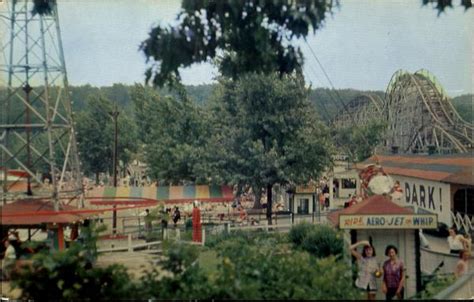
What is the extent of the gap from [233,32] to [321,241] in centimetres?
443

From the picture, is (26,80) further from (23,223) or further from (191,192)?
(191,192)

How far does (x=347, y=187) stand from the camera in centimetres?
1591

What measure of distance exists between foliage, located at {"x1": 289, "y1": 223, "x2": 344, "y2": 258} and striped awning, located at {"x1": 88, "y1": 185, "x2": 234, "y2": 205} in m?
1.65

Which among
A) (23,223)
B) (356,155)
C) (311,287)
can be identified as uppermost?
(356,155)

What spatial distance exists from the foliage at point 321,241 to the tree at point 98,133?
150 inches

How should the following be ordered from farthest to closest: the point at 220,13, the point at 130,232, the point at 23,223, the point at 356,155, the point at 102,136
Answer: the point at 356,155, the point at 102,136, the point at 130,232, the point at 23,223, the point at 220,13

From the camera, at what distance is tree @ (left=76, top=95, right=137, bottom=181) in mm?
11195

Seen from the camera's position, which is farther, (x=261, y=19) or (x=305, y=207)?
(x=305, y=207)

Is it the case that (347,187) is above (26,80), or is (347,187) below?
below

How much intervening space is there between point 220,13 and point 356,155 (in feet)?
37.1

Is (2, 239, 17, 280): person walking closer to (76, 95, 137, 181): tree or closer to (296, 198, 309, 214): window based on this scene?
(76, 95, 137, 181): tree

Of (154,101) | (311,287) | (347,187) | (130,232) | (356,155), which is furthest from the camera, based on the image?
(356,155)

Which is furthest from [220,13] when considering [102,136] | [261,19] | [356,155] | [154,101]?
[356,155]

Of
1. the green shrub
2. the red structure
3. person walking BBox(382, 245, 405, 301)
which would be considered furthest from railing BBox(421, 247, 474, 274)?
the red structure
